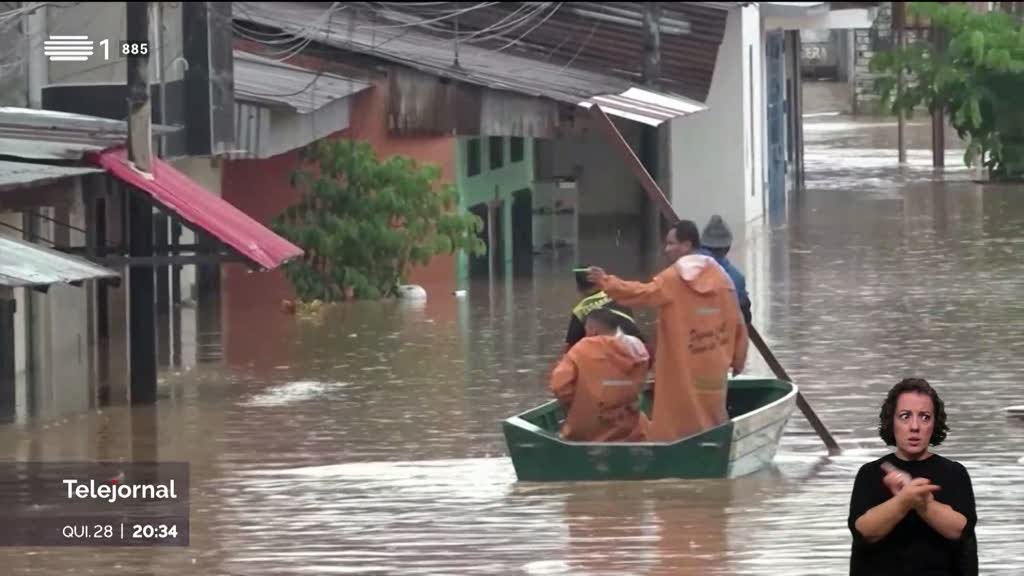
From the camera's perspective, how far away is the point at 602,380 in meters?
14.0

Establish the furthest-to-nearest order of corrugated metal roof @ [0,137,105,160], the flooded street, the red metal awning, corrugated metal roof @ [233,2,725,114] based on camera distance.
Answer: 1. corrugated metal roof @ [233,2,725,114]
2. the red metal awning
3. corrugated metal roof @ [0,137,105,160]
4. the flooded street

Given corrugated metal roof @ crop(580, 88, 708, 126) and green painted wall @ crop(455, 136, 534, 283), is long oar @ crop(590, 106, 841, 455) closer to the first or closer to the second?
corrugated metal roof @ crop(580, 88, 708, 126)

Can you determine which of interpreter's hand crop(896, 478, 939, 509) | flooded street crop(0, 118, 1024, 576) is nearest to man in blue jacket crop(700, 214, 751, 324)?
flooded street crop(0, 118, 1024, 576)

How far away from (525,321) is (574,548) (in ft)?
40.9

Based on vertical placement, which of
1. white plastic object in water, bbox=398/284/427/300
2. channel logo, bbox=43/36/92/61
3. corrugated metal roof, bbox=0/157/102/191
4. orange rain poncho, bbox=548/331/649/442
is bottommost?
white plastic object in water, bbox=398/284/427/300

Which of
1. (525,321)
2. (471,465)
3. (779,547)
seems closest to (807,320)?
(525,321)

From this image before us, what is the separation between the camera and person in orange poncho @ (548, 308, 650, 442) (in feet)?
45.8

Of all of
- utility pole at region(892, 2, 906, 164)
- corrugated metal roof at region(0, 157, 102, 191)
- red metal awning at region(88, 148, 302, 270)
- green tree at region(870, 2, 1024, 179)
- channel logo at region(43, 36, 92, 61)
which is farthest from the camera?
utility pole at region(892, 2, 906, 164)

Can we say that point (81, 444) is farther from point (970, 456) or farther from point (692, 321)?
point (970, 456)

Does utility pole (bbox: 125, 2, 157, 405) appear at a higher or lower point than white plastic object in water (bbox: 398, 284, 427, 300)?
higher

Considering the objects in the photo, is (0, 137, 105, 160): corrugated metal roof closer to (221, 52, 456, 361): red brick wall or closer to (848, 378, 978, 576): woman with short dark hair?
(221, 52, 456, 361): red brick wall

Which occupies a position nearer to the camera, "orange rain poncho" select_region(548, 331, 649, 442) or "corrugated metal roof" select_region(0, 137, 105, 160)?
"orange rain poncho" select_region(548, 331, 649, 442)

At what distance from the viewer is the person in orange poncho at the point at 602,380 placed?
1396cm

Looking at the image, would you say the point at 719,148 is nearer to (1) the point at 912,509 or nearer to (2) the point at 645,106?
(2) the point at 645,106
